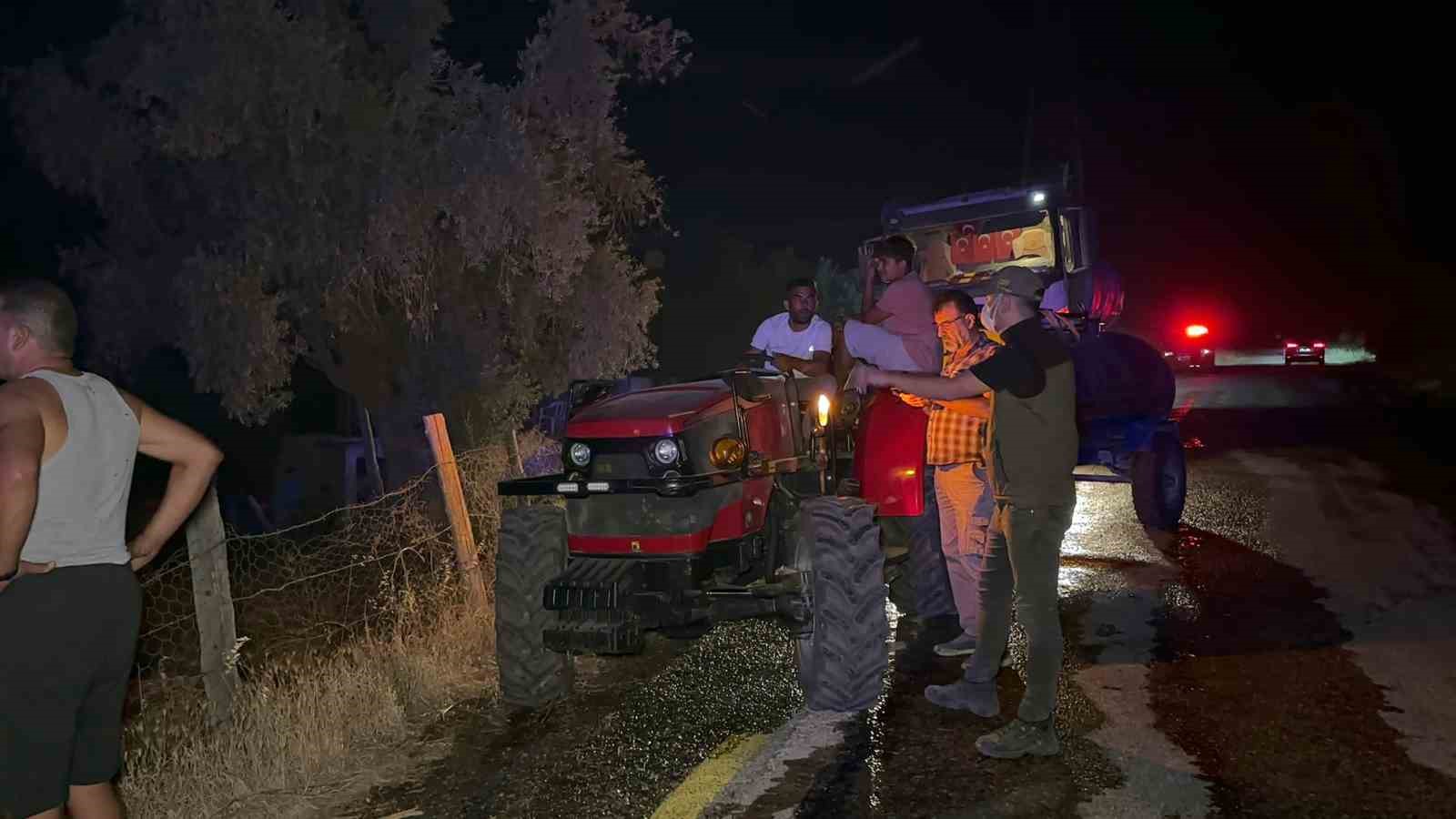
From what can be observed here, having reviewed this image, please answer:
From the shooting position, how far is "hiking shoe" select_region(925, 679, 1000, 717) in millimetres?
5730

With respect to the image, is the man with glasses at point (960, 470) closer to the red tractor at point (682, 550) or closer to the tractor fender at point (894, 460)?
the tractor fender at point (894, 460)

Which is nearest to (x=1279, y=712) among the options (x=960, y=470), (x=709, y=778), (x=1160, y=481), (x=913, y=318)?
(x=960, y=470)

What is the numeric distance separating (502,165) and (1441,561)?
31.6 ft

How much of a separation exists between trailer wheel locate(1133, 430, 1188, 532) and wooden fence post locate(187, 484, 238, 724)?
8.15m

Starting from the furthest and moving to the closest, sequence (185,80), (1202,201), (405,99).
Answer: (1202,201) < (405,99) < (185,80)

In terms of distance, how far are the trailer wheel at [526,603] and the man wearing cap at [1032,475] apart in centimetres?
219

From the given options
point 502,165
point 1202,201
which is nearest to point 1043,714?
point 502,165

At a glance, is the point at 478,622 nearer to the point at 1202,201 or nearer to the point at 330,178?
the point at 330,178

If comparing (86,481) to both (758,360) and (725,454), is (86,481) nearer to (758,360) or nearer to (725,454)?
(725,454)

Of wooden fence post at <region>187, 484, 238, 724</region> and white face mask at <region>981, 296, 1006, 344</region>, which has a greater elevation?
white face mask at <region>981, 296, 1006, 344</region>

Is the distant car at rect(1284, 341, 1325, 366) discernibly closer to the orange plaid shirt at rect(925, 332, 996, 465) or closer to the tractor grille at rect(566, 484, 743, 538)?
the orange plaid shirt at rect(925, 332, 996, 465)

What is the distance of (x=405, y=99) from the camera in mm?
13867

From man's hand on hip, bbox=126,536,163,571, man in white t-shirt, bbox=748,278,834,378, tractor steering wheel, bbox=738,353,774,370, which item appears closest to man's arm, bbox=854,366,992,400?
tractor steering wheel, bbox=738,353,774,370

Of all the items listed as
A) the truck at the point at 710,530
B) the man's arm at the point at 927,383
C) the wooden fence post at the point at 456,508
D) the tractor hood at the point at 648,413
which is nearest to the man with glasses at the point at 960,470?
the truck at the point at 710,530
